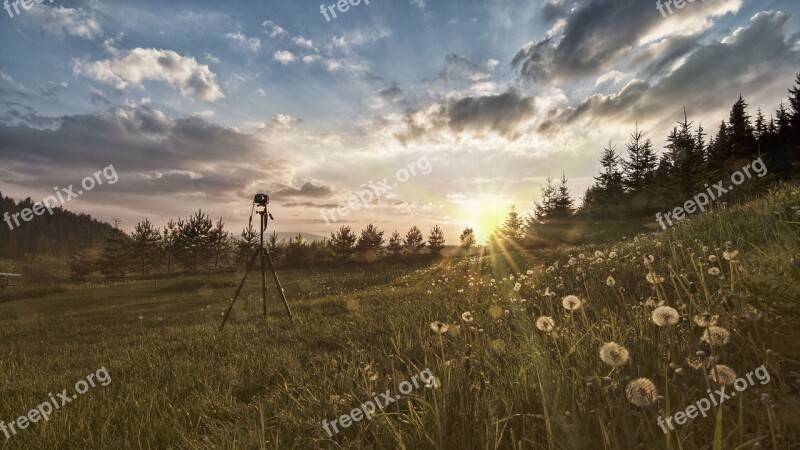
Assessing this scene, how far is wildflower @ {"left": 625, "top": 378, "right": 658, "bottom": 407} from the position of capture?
1.42 m

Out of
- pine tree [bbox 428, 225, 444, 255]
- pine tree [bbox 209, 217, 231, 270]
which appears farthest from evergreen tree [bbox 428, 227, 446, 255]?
pine tree [bbox 209, 217, 231, 270]

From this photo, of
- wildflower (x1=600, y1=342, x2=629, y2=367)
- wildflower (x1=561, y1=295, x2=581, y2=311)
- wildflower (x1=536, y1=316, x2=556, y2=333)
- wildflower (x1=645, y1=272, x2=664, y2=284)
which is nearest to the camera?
wildflower (x1=600, y1=342, x2=629, y2=367)

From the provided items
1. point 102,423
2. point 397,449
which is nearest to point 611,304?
point 397,449

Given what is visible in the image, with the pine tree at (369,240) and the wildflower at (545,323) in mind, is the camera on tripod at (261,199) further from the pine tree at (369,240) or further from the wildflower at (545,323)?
the pine tree at (369,240)

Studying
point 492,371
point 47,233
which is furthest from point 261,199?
point 47,233

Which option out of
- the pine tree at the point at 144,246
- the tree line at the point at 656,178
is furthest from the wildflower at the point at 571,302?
the pine tree at the point at 144,246

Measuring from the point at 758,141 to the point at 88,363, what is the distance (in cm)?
6011

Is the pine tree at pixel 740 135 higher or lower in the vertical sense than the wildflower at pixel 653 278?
higher

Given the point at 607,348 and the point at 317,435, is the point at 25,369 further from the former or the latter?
the point at 607,348

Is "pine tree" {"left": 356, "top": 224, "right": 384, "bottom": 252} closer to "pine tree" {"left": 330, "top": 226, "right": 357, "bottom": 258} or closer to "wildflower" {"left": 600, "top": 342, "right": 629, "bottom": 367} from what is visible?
"pine tree" {"left": 330, "top": 226, "right": 357, "bottom": 258}

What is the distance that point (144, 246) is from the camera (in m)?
54.6

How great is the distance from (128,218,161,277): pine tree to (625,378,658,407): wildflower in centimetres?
6312

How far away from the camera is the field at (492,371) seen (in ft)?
5.95

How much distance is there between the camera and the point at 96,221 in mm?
159125
